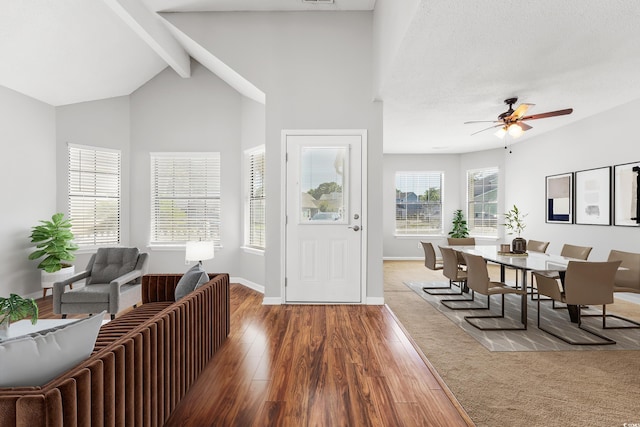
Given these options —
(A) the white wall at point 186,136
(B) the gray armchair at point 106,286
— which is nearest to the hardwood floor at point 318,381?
(B) the gray armchair at point 106,286

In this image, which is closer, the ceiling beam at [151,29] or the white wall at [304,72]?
the ceiling beam at [151,29]

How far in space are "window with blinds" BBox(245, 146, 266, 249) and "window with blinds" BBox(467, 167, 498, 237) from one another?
5.68m

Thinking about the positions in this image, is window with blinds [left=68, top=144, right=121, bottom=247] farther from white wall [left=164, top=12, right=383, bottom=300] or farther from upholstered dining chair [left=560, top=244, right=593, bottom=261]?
upholstered dining chair [left=560, top=244, right=593, bottom=261]

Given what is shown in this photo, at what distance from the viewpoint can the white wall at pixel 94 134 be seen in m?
5.08

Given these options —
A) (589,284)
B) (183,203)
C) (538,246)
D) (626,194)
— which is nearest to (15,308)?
(183,203)

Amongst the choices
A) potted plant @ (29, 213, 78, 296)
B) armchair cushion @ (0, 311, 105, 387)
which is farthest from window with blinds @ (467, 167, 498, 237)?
armchair cushion @ (0, 311, 105, 387)

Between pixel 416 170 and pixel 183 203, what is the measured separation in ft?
19.1

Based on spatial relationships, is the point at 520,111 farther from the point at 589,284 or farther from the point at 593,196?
the point at 593,196

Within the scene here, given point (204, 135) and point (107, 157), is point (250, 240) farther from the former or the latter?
point (107, 157)

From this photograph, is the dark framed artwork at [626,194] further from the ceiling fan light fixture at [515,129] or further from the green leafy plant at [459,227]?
the green leafy plant at [459,227]

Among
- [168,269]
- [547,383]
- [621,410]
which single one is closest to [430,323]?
[547,383]

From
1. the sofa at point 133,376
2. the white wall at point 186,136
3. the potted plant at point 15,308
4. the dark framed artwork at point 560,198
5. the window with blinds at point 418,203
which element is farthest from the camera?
the window with blinds at point 418,203

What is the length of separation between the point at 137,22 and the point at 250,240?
10.9 ft

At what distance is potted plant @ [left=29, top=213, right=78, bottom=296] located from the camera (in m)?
4.46
